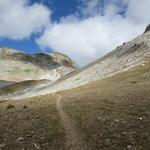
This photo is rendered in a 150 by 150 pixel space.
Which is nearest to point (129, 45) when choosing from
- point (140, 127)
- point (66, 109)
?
point (66, 109)

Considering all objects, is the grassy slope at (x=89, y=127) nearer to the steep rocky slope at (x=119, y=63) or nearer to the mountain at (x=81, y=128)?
the mountain at (x=81, y=128)

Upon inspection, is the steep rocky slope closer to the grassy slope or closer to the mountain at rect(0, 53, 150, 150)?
the grassy slope

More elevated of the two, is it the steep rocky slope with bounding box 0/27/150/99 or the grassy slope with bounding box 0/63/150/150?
the steep rocky slope with bounding box 0/27/150/99

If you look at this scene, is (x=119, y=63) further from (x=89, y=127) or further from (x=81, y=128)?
(x=81, y=128)

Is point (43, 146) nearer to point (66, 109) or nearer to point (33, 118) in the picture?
point (33, 118)

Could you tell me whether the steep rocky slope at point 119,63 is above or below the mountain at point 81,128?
above

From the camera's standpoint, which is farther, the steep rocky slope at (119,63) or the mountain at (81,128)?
the steep rocky slope at (119,63)

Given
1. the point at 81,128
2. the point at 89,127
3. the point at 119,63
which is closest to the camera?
the point at 81,128

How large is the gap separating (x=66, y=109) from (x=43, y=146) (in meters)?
11.1

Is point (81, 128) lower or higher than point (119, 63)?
lower

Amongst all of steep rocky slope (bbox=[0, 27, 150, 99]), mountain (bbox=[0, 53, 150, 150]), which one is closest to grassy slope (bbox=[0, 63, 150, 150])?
mountain (bbox=[0, 53, 150, 150])

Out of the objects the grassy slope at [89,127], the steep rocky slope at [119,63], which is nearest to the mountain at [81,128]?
the grassy slope at [89,127]

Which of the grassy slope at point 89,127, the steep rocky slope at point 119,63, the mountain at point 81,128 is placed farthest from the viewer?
the steep rocky slope at point 119,63

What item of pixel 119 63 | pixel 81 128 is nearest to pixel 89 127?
pixel 81 128
